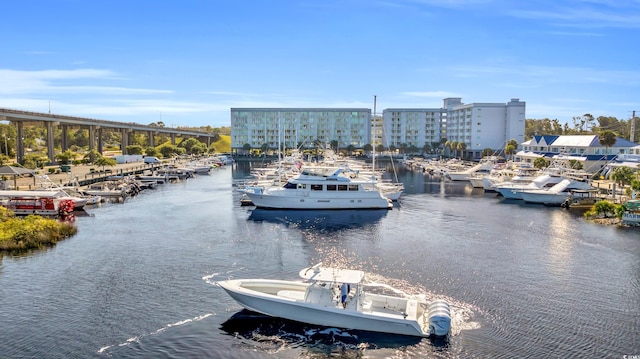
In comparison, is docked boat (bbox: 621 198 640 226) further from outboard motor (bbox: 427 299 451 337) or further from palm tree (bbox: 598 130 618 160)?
palm tree (bbox: 598 130 618 160)

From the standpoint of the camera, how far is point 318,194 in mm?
59406

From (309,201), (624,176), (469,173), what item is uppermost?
(624,176)

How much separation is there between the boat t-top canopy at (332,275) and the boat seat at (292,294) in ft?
4.19

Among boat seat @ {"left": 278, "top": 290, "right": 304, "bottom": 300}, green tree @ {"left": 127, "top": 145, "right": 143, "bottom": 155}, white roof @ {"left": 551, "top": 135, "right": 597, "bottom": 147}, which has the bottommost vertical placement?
boat seat @ {"left": 278, "top": 290, "right": 304, "bottom": 300}

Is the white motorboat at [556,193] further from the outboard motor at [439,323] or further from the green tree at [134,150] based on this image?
the green tree at [134,150]

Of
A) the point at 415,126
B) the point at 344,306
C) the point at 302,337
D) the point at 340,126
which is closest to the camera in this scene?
the point at 302,337

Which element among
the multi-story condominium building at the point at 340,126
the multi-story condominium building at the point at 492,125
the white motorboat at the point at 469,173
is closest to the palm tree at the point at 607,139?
the white motorboat at the point at 469,173

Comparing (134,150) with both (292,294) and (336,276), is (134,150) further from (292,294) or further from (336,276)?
(336,276)

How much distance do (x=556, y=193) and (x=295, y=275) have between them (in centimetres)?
4658

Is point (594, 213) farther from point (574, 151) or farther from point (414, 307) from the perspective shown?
point (574, 151)

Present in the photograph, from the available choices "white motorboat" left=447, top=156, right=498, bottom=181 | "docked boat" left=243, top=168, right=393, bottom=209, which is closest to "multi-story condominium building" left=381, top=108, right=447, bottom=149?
"white motorboat" left=447, top=156, right=498, bottom=181

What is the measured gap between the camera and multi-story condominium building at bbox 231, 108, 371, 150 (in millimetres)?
174625

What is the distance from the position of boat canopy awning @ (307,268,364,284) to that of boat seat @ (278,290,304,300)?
56.6 inches

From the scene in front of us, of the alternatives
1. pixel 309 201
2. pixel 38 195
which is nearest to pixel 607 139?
pixel 309 201
